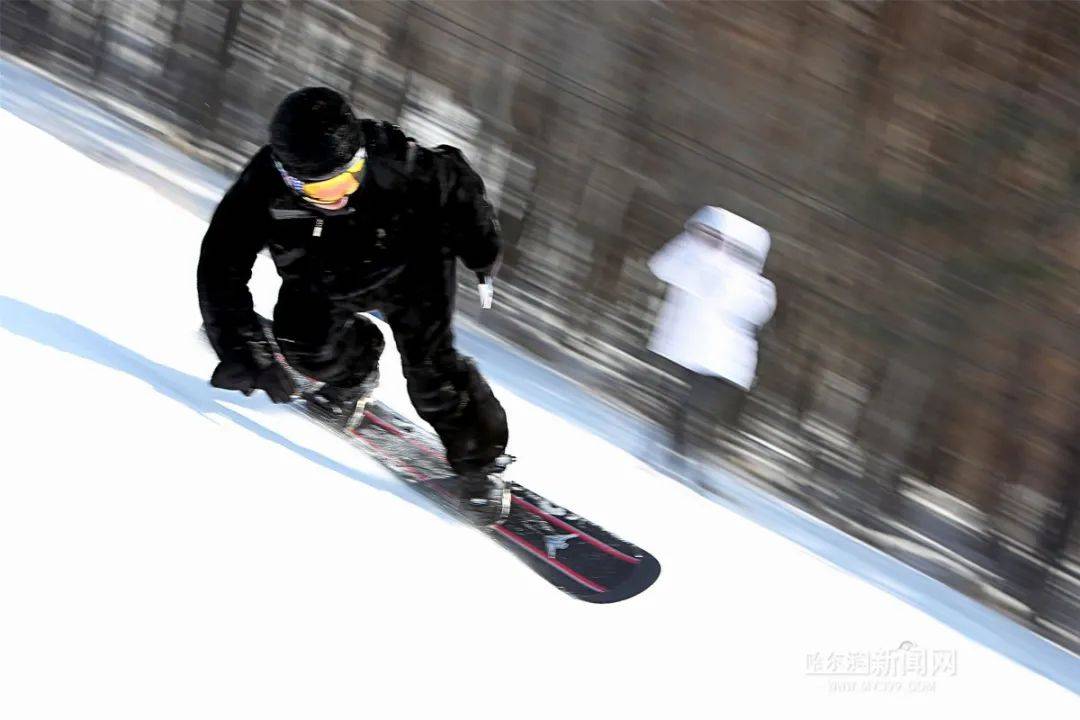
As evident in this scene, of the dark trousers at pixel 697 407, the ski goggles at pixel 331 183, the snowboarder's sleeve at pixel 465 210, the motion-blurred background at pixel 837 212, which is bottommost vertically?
the ski goggles at pixel 331 183

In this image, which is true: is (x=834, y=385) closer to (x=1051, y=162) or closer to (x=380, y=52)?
(x=1051, y=162)

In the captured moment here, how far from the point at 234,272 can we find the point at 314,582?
79 centimetres

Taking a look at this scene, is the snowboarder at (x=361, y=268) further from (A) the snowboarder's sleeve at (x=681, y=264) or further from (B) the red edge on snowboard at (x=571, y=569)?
(A) the snowboarder's sleeve at (x=681, y=264)

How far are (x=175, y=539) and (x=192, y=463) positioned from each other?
0.98 feet

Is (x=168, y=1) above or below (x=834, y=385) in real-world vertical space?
above

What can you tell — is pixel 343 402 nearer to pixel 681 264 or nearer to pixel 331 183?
pixel 331 183

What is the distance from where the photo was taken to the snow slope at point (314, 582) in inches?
82.7

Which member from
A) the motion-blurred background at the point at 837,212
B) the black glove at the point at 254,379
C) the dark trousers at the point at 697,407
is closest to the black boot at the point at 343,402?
the black glove at the point at 254,379

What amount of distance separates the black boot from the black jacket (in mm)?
426

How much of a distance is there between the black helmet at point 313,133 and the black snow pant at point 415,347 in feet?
1.54

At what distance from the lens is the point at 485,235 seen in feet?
8.72

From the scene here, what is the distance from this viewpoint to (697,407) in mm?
4090

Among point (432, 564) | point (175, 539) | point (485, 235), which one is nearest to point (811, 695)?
point (432, 564)

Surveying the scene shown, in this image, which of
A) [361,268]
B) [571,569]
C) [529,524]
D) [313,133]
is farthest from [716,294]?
[313,133]
